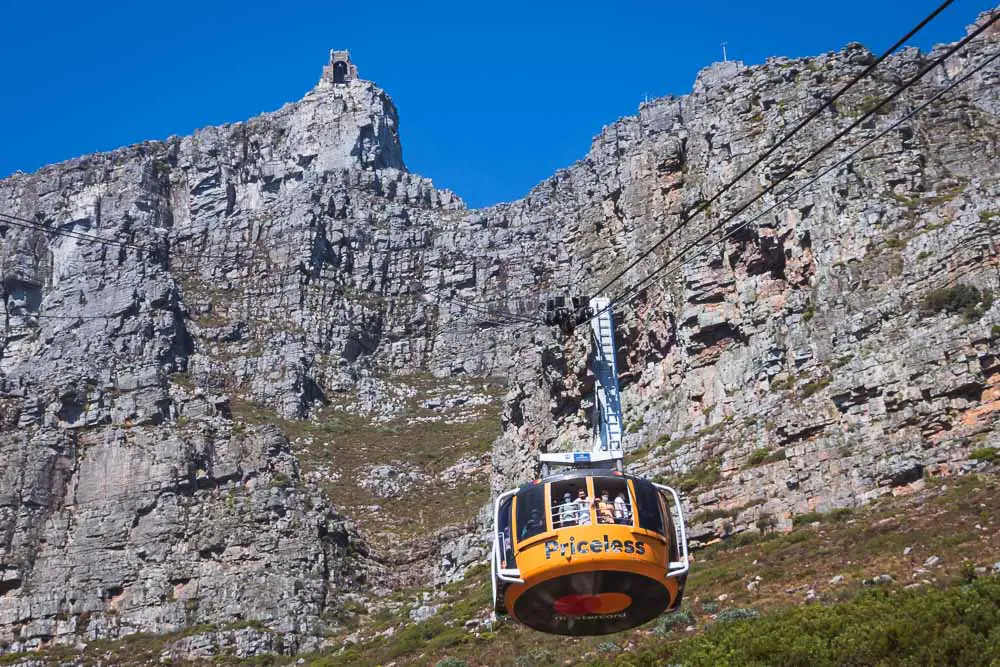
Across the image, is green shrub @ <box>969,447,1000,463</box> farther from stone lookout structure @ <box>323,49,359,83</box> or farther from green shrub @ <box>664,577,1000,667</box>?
stone lookout structure @ <box>323,49,359,83</box>

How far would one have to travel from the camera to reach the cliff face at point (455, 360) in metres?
50.1

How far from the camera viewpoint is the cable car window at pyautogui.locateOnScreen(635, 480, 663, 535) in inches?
947

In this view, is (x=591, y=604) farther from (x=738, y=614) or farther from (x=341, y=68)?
(x=341, y=68)

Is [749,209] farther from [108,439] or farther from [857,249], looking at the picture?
[108,439]

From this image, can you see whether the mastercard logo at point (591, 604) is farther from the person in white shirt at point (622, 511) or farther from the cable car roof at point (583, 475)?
the cable car roof at point (583, 475)

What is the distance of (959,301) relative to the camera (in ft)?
159

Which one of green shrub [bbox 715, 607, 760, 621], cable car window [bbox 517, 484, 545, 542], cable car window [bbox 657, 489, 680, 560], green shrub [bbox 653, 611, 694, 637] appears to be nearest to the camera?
cable car window [bbox 517, 484, 545, 542]

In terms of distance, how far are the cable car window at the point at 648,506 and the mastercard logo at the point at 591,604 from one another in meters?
1.65

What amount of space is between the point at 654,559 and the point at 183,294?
10619 centimetres

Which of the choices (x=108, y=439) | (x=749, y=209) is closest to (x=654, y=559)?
(x=749, y=209)

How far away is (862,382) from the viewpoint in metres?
48.7

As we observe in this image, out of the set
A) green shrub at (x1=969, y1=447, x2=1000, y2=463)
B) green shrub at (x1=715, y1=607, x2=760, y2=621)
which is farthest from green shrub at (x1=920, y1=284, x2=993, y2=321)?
green shrub at (x1=715, y1=607, x2=760, y2=621)

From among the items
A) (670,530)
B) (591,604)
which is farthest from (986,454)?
(591,604)

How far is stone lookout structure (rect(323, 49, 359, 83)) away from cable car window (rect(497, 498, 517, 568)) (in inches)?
6213
